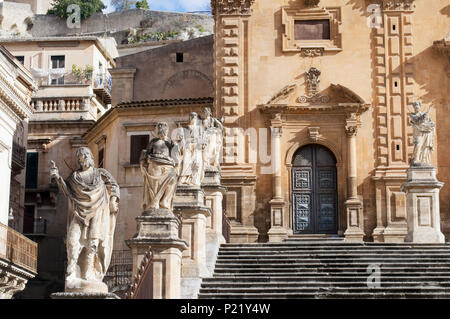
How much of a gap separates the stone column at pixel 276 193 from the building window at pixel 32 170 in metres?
11.4

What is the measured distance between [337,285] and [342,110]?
10533 millimetres

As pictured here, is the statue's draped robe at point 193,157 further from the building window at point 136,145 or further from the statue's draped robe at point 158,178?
the building window at point 136,145

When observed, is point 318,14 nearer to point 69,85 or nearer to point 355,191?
point 355,191

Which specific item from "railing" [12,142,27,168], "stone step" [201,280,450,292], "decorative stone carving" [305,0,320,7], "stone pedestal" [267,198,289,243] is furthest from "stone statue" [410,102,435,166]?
"railing" [12,142,27,168]

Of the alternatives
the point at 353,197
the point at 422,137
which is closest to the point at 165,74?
the point at 353,197

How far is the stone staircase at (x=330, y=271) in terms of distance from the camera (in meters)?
19.7

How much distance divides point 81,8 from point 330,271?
40.8 meters

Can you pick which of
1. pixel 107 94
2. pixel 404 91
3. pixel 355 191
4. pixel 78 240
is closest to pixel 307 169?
pixel 355 191

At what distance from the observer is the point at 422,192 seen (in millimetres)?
24484

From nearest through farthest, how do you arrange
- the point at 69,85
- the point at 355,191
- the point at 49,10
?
the point at 355,191 < the point at 69,85 < the point at 49,10

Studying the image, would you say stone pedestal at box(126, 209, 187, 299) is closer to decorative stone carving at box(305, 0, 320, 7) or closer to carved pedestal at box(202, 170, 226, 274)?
carved pedestal at box(202, 170, 226, 274)

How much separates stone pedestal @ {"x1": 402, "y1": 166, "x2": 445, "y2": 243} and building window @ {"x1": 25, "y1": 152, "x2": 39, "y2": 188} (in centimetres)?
1710

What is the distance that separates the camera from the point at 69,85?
1577 inches

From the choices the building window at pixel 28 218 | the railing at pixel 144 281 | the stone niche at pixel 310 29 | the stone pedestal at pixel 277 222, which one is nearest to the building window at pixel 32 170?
the building window at pixel 28 218
